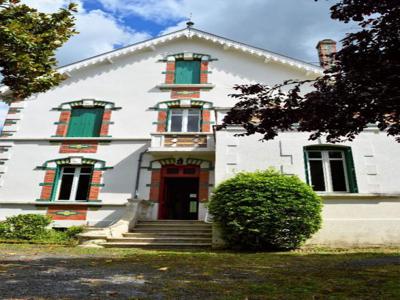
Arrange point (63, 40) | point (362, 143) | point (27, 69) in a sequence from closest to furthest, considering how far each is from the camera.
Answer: point (27, 69) → point (63, 40) → point (362, 143)

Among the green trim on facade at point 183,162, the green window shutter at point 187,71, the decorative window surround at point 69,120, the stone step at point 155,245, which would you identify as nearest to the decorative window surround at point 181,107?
the green window shutter at point 187,71

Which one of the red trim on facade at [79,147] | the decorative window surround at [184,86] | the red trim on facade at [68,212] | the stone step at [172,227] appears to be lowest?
the stone step at [172,227]

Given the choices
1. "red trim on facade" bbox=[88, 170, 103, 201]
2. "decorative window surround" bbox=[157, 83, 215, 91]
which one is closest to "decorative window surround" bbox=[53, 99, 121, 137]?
Answer: "red trim on facade" bbox=[88, 170, 103, 201]

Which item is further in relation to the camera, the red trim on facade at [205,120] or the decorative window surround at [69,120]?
the red trim on facade at [205,120]

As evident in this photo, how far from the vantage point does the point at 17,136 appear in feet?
45.9

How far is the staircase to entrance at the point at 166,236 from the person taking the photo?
9.22 m

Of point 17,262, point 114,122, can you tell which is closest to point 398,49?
point 17,262

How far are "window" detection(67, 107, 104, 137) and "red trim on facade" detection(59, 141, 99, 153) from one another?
0.51 meters

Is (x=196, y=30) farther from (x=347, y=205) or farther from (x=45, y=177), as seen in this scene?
(x=347, y=205)

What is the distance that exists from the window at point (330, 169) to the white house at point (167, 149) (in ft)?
0.11

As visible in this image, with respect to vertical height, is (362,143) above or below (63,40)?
below

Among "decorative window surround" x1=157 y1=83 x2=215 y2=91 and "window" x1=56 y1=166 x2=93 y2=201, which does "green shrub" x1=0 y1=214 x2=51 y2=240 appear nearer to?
"window" x1=56 y1=166 x2=93 y2=201

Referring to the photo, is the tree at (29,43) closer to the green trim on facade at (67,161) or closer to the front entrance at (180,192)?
the green trim on facade at (67,161)

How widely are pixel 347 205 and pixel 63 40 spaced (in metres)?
9.43
